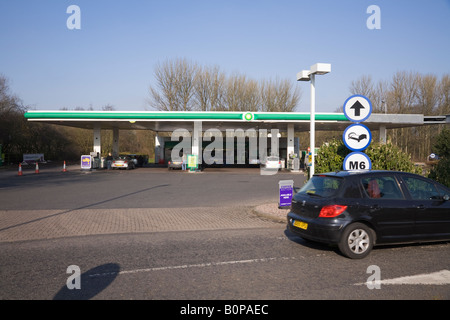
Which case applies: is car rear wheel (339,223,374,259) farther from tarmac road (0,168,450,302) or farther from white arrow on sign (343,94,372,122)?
white arrow on sign (343,94,372,122)

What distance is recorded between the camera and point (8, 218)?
377 inches

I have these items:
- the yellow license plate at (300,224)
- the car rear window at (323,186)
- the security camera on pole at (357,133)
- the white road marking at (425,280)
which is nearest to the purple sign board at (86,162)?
the security camera on pole at (357,133)

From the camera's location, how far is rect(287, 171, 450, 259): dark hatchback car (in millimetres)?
6020

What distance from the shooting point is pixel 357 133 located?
901 centimetres

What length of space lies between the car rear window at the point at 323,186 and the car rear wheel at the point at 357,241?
2.21 ft

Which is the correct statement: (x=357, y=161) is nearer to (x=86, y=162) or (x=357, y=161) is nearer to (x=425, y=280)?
(x=425, y=280)

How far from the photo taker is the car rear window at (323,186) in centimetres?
633

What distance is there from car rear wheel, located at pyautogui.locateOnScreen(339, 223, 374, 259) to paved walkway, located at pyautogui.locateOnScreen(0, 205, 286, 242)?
3139 mm

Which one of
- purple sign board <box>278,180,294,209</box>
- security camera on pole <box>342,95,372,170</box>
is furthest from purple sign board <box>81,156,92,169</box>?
security camera on pole <box>342,95,372,170</box>

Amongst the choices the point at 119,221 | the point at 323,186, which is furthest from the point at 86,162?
the point at 323,186

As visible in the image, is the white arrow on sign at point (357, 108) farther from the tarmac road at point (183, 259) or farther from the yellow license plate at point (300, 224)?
the yellow license plate at point (300, 224)
